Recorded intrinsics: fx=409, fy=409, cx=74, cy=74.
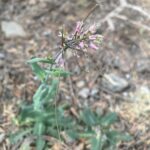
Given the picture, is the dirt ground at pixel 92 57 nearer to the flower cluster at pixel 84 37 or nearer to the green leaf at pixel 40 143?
the green leaf at pixel 40 143

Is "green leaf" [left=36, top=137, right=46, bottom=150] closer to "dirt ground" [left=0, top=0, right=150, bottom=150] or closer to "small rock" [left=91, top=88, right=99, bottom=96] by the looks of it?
"dirt ground" [left=0, top=0, right=150, bottom=150]

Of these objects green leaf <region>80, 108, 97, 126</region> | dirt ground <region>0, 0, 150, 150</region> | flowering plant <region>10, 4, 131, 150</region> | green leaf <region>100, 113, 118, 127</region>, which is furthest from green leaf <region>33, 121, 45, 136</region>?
green leaf <region>100, 113, 118, 127</region>

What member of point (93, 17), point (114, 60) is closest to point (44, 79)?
point (114, 60)

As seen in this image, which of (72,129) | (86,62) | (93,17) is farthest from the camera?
(93,17)

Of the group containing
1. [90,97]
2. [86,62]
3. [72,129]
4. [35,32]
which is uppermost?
[35,32]

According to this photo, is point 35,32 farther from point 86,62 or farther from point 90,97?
point 90,97

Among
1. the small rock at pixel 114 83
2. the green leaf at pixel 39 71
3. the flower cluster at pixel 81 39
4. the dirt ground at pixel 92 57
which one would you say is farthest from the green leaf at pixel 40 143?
the flower cluster at pixel 81 39

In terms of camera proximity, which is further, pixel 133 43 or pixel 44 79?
pixel 133 43

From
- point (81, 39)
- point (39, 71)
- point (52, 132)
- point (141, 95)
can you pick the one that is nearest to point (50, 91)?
point (39, 71)
